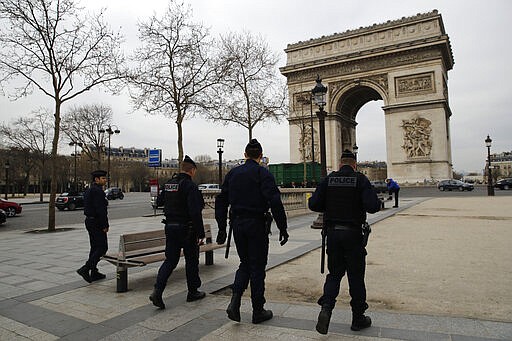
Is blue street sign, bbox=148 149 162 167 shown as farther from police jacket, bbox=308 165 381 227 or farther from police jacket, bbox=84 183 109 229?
police jacket, bbox=308 165 381 227

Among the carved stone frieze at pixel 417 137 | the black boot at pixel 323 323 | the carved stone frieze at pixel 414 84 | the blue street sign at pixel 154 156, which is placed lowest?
the black boot at pixel 323 323

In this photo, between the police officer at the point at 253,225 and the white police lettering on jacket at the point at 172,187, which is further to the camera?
the white police lettering on jacket at the point at 172,187

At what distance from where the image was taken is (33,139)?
43094 mm

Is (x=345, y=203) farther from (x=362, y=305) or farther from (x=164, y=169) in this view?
(x=164, y=169)

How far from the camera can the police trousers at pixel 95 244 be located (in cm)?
579

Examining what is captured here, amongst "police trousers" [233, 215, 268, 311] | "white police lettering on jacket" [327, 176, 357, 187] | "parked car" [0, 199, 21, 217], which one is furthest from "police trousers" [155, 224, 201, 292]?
"parked car" [0, 199, 21, 217]

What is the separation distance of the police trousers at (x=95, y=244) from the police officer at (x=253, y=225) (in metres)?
2.72

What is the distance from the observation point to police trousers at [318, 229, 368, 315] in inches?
148

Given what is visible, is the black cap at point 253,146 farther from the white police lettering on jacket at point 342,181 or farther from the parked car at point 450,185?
the parked car at point 450,185

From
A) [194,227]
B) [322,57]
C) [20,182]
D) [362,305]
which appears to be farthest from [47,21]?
[20,182]

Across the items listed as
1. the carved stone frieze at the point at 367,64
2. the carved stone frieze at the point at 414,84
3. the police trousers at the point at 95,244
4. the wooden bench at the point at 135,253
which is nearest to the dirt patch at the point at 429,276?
the wooden bench at the point at 135,253

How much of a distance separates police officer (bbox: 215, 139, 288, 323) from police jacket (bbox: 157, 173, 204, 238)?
2.20 ft

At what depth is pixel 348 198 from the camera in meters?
3.90

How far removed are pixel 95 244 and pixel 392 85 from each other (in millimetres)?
38341
